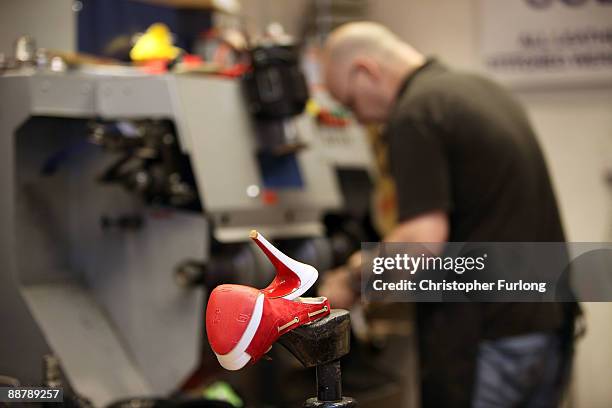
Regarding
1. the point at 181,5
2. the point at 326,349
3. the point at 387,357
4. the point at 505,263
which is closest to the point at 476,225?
the point at 505,263

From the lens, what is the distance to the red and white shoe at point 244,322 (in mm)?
668

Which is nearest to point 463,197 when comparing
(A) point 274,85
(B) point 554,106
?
(A) point 274,85

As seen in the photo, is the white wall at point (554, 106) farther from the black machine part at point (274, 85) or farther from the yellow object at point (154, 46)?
the yellow object at point (154, 46)

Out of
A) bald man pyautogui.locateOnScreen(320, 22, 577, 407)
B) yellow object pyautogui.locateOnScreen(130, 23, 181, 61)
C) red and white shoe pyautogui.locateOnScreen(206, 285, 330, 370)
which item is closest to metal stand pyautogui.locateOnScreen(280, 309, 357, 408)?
red and white shoe pyautogui.locateOnScreen(206, 285, 330, 370)

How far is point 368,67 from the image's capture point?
5.62 feet

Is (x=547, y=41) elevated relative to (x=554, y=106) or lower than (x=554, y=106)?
elevated

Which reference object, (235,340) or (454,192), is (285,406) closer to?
(454,192)

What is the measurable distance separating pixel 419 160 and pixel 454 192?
7 cm

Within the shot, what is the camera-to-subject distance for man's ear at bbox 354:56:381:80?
5.58 feet

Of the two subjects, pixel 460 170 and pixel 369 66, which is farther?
pixel 369 66

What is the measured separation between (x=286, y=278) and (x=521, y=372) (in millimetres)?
552

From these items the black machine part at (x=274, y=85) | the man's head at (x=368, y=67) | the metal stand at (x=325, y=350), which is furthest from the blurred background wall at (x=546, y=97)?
the metal stand at (x=325, y=350)

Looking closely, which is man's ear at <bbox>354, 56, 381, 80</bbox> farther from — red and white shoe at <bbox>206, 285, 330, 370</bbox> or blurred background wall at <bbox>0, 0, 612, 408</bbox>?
red and white shoe at <bbox>206, 285, 330, 370</bbox>

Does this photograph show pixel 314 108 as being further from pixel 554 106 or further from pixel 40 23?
pixel 40 23
